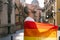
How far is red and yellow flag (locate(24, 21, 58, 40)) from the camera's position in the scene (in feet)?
3.83

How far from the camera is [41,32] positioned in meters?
1.17

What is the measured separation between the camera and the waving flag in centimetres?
117

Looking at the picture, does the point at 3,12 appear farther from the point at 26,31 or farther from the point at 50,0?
the point at 50,0

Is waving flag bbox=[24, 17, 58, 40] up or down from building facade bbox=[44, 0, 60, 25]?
down

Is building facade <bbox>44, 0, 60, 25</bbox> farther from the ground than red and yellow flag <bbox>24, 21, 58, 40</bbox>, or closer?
farther from the ground

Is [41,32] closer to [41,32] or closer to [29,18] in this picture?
[41,32]

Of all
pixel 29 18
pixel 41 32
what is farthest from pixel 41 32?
pixel 29 18

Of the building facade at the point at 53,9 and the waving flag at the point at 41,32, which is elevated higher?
the building facade at the point at 53,9

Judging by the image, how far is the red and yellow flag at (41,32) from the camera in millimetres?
1167

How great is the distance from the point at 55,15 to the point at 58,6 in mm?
78

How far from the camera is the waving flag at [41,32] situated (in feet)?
3.83

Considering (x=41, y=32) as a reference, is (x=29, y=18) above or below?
above

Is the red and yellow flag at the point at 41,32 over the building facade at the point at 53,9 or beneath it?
beneath

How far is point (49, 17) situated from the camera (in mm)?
1142
